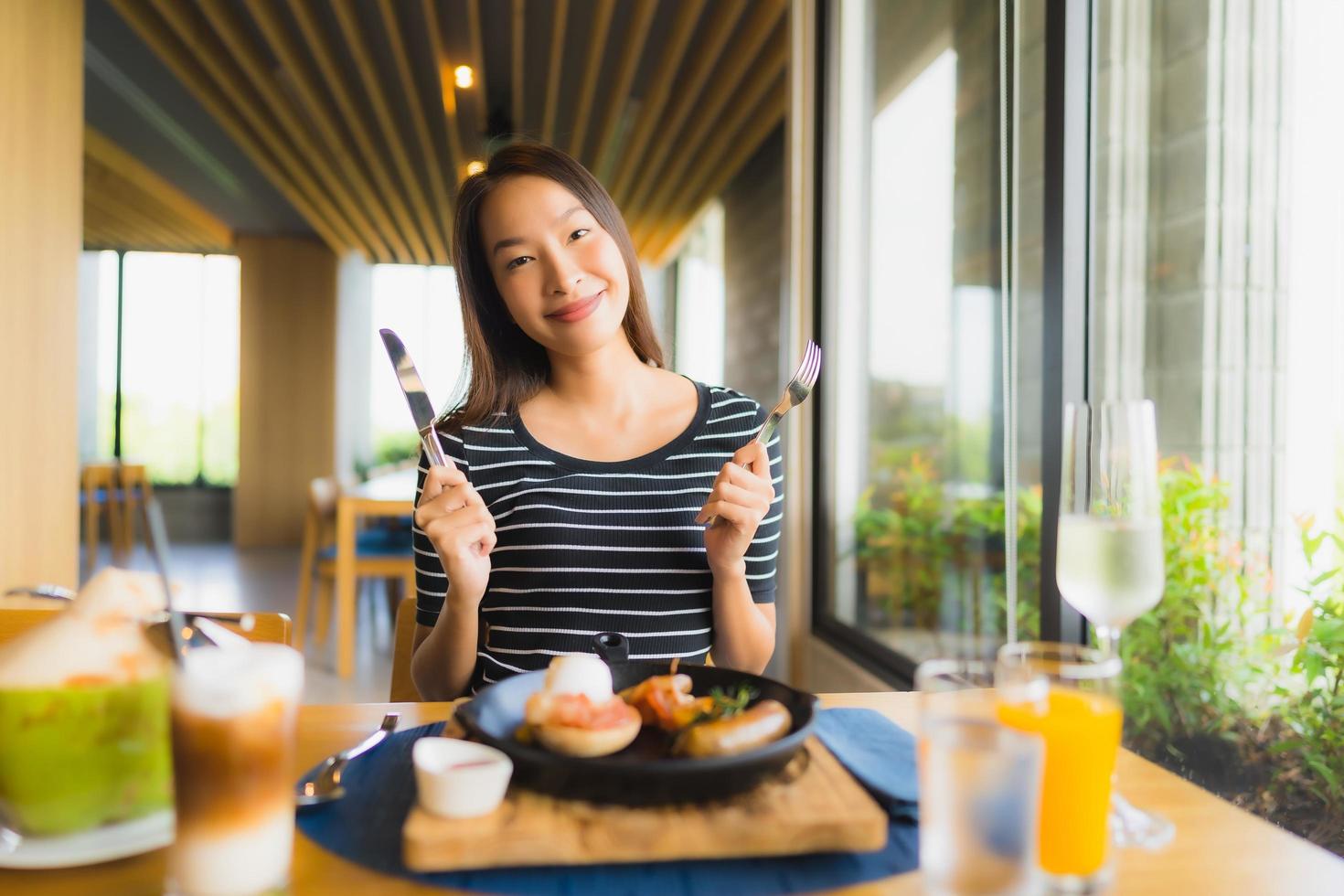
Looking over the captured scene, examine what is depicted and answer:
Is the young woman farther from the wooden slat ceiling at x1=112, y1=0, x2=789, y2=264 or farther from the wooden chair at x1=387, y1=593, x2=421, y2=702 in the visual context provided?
the wooden slat ceiling at x1=112, y1=0, x2=789, y2=264

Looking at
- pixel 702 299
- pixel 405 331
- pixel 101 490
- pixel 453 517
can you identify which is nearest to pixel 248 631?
pixel 453 517

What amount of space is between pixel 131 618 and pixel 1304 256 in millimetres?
1557

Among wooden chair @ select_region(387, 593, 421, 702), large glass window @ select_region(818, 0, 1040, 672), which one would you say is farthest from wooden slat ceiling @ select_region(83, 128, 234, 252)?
wooden chair @ select_region(387, 593, 421, 702)

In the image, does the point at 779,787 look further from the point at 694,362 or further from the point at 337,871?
the point at 694,362

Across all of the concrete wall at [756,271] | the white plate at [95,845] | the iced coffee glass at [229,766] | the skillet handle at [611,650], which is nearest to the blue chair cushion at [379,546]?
the concrete wall at [756,271]

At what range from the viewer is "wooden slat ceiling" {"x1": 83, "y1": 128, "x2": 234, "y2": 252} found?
6840mm

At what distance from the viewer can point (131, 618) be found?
2.08 ft

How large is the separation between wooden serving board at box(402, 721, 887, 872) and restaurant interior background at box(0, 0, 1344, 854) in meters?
0.27

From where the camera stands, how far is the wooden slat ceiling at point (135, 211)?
22.4ft

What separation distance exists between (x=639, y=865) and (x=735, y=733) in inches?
4.5

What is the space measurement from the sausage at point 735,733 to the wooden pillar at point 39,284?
294cm

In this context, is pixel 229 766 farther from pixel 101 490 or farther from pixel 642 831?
pixel 101 490

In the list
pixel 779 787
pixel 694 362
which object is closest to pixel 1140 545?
pixel 779 787

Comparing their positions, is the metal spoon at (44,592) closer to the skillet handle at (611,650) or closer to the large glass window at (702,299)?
the skillet handle at (611,650)
